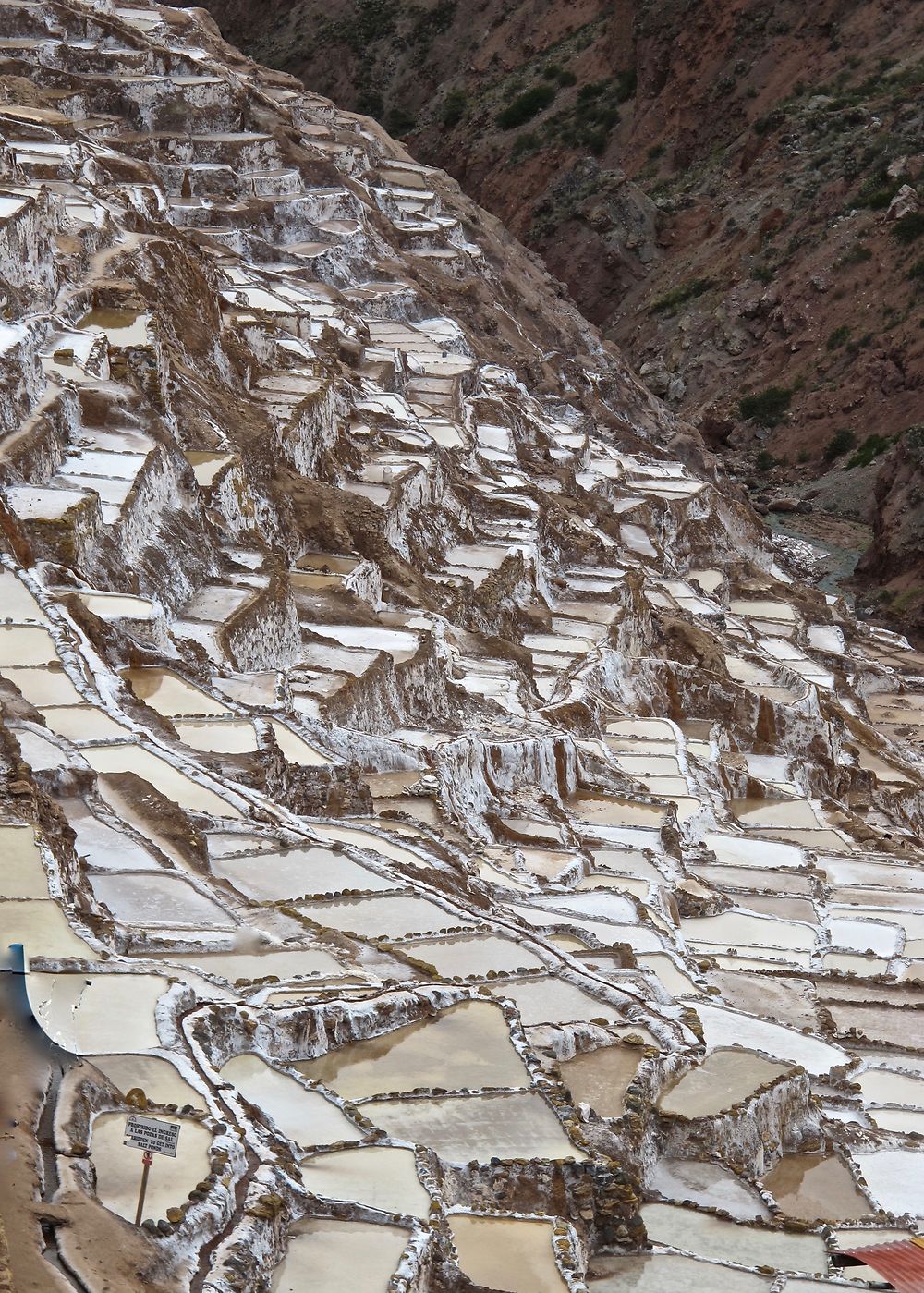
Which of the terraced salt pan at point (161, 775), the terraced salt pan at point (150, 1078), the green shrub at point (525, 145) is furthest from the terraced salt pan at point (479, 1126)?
the green shrub at point (525, 145)

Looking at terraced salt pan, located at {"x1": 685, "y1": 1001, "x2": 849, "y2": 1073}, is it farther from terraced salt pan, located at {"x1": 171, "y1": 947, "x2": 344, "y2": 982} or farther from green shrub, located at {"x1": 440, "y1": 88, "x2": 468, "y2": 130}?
green shrub, located at {"x1": 440, "y1": 88, "x2": 468, "y2": 130}

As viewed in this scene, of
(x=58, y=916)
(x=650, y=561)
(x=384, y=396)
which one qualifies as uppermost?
(x=58, y=916)

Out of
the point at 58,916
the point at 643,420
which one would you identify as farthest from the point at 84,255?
the point at 643,420

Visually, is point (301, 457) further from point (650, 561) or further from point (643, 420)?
point (643, 420)

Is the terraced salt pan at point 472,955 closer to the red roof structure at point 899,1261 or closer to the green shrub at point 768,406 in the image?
the red roof structure at point 899,1261

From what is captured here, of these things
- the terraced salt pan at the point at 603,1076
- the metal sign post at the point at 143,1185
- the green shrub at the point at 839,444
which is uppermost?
the metal sign post at the point at 143,1185
